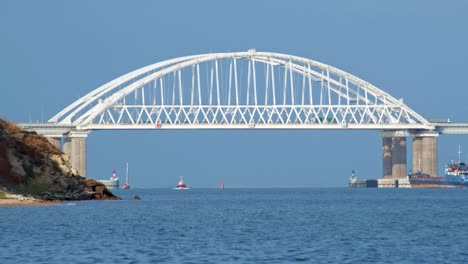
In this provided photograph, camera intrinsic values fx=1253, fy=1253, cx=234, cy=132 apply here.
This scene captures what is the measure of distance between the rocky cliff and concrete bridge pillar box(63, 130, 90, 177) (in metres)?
81.2

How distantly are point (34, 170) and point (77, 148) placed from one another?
95719mm

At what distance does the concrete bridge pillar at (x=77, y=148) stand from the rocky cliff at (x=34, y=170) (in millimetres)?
81196

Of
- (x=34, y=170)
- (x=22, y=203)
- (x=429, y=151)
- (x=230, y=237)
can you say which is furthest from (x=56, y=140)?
(x=230, y=237)

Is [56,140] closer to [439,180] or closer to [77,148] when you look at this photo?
[77,148]

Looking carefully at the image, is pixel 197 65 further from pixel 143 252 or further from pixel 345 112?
pixel 143 252

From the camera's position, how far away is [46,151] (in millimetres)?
96875

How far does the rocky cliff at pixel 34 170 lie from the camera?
286 feet

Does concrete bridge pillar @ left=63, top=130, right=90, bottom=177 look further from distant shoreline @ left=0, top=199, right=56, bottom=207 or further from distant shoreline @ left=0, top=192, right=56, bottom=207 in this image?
distant shoreline @ left=0, top=192, right=56, bottom=207

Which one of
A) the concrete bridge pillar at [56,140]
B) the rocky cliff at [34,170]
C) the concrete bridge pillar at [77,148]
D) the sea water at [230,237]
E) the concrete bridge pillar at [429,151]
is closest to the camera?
the sea water at [230,237]

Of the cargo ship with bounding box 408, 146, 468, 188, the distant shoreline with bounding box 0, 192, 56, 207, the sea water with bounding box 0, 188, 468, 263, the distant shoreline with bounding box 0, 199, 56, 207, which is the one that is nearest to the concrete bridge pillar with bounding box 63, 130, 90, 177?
the cargo ship with bounding box 408, 146, 468, 188

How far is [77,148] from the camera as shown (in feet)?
609

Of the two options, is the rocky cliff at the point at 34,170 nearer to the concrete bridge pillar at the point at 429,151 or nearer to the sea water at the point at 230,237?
the sea water at the point at 230,237

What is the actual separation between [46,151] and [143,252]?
51738 mm

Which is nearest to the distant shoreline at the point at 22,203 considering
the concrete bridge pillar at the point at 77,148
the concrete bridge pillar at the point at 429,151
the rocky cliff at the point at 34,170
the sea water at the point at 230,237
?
the rocky cliff at the point at 34,170
